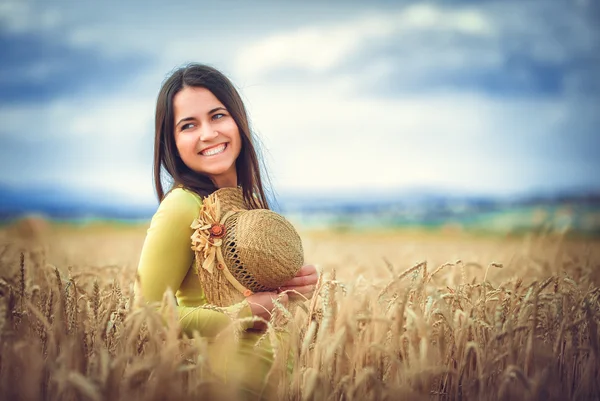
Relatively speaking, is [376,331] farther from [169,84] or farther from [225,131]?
[169,84]

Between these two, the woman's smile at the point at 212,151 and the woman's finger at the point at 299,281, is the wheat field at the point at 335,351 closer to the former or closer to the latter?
the woman's finger at the point at 299,281

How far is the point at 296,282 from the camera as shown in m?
2.46

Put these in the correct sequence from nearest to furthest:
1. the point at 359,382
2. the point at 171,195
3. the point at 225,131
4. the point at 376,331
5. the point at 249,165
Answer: the point at 359,382 → the point at 376,331 → the point at 171,195 → the point at 225,131 → the point at 249,165

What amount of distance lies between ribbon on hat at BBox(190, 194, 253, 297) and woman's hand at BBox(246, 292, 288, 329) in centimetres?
5

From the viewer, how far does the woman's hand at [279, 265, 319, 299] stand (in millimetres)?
2463

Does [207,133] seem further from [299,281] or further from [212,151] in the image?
[299,281]

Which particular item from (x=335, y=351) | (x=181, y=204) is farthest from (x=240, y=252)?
(x=335, y=351)

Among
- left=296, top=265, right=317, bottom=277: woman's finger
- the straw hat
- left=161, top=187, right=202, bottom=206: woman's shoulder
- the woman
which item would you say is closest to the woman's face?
the woman

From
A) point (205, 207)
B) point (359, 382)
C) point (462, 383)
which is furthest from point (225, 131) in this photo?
point (462, 383)

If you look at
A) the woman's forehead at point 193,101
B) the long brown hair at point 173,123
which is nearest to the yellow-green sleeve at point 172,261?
the long brown hair at point 173,123

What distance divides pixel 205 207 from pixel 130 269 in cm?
223

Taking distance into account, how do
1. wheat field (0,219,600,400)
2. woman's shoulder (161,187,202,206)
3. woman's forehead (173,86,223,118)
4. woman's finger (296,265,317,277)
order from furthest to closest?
1. woman's forehead (173,86,223,118)
2. woman's finger (296,265,317,277)
3. woman's shoulder (161,187,202,206)
4. wheat field (0,219,600,400)

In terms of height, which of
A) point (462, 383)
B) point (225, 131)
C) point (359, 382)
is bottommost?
point (462, 383)

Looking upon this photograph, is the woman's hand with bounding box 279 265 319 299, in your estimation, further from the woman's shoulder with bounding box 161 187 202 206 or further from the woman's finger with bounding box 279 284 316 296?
the woman's shoulder with bounding box 161 187 202 206
